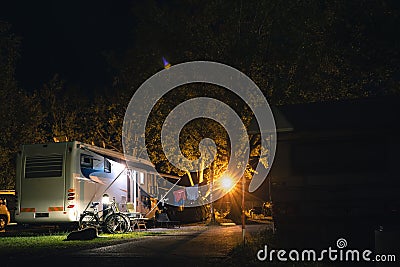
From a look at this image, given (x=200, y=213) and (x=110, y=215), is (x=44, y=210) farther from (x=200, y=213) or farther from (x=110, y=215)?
(x=200, y=213)

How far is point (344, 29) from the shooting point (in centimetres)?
1529

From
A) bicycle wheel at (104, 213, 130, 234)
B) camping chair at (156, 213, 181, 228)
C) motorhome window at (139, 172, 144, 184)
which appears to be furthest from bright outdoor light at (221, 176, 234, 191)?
bicycle wheel at (104, 213, 130, 234)

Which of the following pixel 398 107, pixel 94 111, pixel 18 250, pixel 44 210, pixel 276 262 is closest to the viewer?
pixel 276 262

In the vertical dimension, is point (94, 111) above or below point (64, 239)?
above

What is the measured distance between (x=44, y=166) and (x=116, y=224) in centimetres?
287

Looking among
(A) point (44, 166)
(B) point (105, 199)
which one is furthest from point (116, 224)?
(A) point (44, 166)

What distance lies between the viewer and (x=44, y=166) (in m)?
20.0

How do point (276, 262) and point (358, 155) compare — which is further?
point (358, 155)

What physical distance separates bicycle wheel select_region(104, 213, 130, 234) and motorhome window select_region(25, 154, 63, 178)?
2.06m

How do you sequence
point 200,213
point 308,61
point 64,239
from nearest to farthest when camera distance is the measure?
point 64,239 → point 308,61 → point 200,213

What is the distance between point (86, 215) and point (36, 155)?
8.03 feet

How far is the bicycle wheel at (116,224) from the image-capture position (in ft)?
65.4

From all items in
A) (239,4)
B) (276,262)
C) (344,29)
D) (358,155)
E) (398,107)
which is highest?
(239,4)

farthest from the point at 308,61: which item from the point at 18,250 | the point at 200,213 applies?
the point at 18,250
